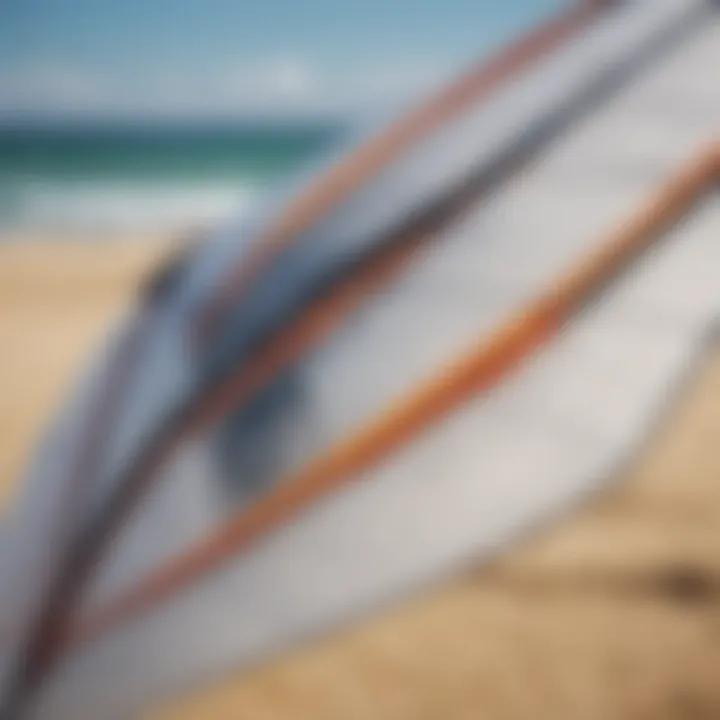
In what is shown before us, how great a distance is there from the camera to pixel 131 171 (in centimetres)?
713

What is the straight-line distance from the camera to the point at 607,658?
27.0 inches

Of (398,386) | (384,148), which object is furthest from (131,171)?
(398,386)

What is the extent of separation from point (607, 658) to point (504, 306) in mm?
236

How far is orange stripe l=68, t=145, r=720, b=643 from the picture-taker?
64cm

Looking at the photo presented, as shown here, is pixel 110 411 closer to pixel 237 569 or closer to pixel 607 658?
pixel 237 569

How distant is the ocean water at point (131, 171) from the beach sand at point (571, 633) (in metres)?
4.79

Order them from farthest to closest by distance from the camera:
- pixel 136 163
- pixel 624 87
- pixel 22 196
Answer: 1. pixel 136 163
2. pixel 22 196
3. pixel 624 87

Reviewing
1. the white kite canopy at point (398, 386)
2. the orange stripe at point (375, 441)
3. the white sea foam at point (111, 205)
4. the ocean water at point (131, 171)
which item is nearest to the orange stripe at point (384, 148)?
the white kite canopy at point (398, 386)

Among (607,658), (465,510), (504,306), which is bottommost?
(607,658)

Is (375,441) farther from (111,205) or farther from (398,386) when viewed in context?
(111,205)

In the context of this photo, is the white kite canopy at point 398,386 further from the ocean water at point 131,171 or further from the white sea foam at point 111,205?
the ocean water at point 131,171

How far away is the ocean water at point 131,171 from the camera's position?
5.96 m

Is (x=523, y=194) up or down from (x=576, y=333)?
up

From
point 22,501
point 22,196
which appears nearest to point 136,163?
point 22,196
